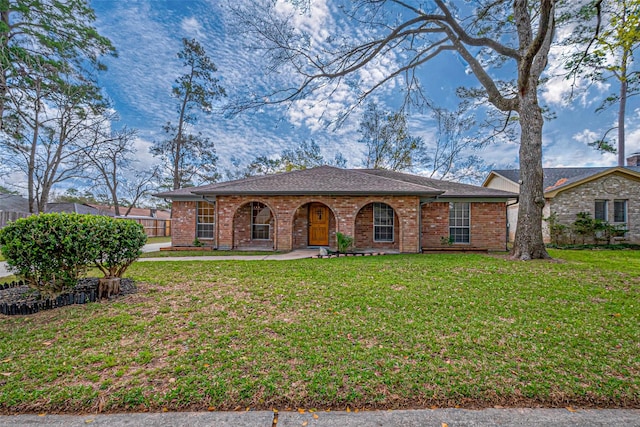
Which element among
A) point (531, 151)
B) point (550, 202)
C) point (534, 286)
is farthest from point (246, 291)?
point (550, 202)

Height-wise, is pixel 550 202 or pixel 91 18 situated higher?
pixel 91 18

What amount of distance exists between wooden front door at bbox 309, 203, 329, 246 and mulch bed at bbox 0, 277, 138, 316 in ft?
24.4

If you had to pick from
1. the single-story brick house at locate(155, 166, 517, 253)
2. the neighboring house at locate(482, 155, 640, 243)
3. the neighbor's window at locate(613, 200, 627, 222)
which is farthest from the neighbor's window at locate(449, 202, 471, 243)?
the neighbor's window at locate(613, 200, 627, 222)

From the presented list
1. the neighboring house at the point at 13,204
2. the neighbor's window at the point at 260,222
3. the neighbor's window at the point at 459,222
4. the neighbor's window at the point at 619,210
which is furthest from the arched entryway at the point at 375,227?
the neighboring house at the point at 13,204

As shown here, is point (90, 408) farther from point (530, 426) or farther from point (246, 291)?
point (530, 426)

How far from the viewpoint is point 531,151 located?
8.69m

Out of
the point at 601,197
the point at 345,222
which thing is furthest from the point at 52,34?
the point at 601,197

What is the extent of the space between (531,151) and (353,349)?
932 centimetres

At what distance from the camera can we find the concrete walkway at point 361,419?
78.6 inches

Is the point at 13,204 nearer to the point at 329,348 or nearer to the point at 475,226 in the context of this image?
the point at 329,348

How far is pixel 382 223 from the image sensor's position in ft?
38.3

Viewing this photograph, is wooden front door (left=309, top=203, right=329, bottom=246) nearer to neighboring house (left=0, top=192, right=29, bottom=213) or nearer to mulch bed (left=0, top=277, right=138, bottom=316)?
mulch bed (left=0, top=277, right=138, bottom=316)

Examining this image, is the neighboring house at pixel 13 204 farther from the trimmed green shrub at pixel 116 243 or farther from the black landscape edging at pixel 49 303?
the trimmed green shrub at pixel 116 243

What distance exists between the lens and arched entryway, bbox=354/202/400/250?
457 inches
